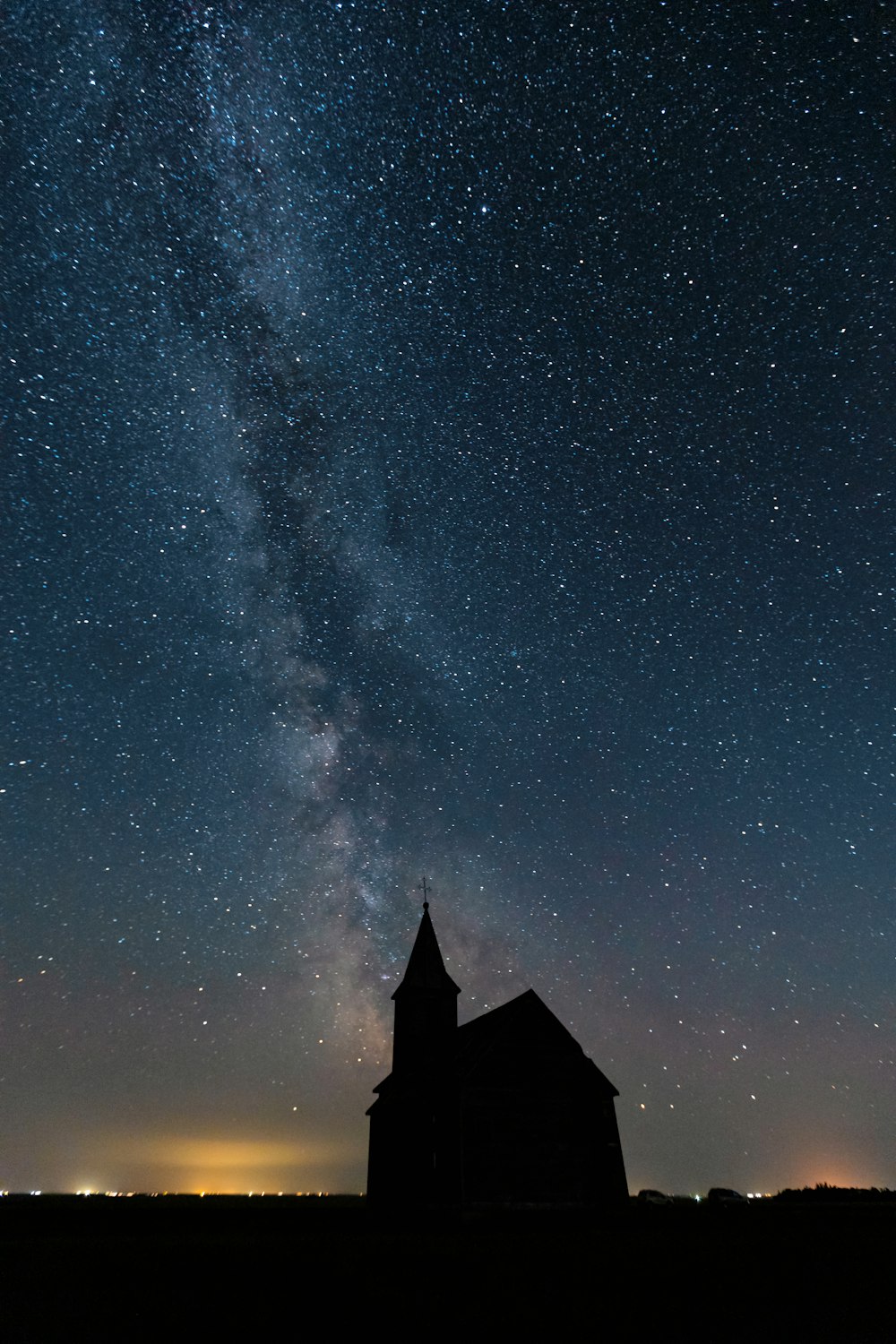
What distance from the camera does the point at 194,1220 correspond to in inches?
844

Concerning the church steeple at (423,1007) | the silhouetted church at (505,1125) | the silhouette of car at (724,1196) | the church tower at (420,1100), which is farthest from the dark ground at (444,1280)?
the silhouette of car at (724,1196)

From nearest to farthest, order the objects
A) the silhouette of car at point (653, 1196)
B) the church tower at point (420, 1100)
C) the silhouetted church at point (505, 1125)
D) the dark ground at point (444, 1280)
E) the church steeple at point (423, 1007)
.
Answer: the dark ground at point (444, 1280) → the silhouetted church at point (505, 1125) → the church tower at point (420, 1100) → the church steeple at point (423, 1007) → the silhouette of car at point (653, 1196)

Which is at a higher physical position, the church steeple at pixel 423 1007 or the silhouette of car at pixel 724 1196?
the church steeple at pixel 423 1007

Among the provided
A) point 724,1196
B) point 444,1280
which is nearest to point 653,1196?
point 724,1196

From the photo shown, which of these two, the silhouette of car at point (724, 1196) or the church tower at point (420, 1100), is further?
the silhouette of car at point (724, 1196)

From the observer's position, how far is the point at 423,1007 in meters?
36.3

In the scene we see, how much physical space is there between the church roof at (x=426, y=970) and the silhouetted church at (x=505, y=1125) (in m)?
6.67

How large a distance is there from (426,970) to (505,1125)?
11800 mm

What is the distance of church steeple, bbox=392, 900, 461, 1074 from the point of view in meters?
35.0

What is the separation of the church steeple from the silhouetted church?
4680 mm

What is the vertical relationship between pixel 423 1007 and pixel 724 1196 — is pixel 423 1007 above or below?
above

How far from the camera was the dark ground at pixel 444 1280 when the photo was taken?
1000 cm

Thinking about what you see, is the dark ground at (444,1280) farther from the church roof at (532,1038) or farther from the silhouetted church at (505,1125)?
the church roof at (532,1038)

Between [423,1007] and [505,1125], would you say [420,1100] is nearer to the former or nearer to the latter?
[505,1125]
